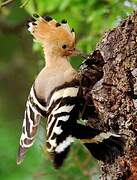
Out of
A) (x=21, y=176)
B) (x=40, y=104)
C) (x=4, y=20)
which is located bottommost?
(x=21, y=176)

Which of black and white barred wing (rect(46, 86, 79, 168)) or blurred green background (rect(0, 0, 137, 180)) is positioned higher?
black and white barred wing (rect(46, 86, 79, 168))

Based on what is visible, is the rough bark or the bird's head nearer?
the rough bark

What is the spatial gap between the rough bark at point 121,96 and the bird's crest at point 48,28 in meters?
0.17

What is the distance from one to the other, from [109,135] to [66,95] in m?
0.21

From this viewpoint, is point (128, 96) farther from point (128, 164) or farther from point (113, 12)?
point (113, 12)

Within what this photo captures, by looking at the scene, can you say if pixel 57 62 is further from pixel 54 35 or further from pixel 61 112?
pixel 61 112

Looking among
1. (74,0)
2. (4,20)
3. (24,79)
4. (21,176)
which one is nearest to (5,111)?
(24,79)

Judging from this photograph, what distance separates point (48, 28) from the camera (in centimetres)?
268

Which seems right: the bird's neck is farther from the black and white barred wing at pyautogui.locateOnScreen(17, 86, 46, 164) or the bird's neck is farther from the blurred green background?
the blurred green background

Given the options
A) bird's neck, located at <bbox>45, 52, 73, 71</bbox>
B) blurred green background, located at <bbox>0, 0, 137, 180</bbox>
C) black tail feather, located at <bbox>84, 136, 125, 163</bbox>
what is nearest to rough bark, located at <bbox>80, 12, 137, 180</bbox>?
black tail feather, located at <bbox>84, 136, 125, 163</bbox>

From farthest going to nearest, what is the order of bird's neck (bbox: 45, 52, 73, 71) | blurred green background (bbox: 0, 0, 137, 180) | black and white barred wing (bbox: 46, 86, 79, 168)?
blurred green background (bbox: 0, 0, 137, 180) < bird's neck (bbox: 45, 52, 73, 71) < black and white barred wing (bbox: 46, 86, 79, 168)

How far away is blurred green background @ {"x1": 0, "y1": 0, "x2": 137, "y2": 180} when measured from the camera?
3.99 meters

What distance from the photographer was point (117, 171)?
254 cm

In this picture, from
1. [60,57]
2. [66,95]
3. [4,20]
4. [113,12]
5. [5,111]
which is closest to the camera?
[66,95]
